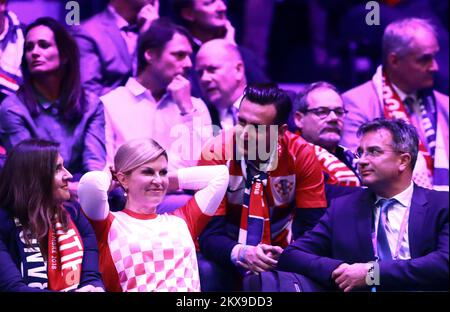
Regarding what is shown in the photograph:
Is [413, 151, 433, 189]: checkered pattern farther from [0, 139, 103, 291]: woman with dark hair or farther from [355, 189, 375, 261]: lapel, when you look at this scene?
[0, 139, 103, 291]: woman with dark hair

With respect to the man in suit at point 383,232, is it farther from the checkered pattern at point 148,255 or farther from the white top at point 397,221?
the checkered pattern at point 148,255

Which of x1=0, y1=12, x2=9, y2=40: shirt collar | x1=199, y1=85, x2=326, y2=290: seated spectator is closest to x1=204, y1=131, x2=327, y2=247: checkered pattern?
x1=199, y1=85, x2=326, y2=290: seated spectator

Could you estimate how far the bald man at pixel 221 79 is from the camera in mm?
3840

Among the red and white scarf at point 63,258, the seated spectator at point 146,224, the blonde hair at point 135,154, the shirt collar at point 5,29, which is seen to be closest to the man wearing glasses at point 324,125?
the seated spectator at point 146,224

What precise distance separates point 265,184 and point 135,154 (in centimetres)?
52

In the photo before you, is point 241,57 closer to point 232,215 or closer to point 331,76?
point 331,76

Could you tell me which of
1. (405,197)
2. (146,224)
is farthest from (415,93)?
(146,224)

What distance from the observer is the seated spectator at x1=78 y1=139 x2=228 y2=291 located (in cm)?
343

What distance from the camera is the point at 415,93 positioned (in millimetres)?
4125

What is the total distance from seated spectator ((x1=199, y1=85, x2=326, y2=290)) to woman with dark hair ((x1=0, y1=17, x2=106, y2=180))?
0.47 meters

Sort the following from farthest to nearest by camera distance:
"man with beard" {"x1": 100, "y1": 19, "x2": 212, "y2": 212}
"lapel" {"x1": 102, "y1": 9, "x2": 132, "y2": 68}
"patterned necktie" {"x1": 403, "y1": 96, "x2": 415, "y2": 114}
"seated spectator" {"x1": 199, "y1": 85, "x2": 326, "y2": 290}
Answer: "patterned necktie" {"x1": 403, "y1": 96, "x2": 415, "y2": 114}
"lapel" {"x1": 102, "y1": 9, "x2": 132, "y2": 68}
"man with beard" {"x1": 100, "y1": 19, "x2": 212, "y2": 212}
"seated spectator" {"x1": 199, "y1": 85, "x2": 326, "y2": 290}

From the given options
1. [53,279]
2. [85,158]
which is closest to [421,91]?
[85,158]

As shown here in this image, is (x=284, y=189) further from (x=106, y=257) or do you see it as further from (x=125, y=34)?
(x=125, y=34)

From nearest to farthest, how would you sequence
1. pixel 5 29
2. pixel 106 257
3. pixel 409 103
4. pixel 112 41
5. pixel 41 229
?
pixel 41 229
pixel 106 257
pixel 5 29
pixel 112 41
pixel 409 103
